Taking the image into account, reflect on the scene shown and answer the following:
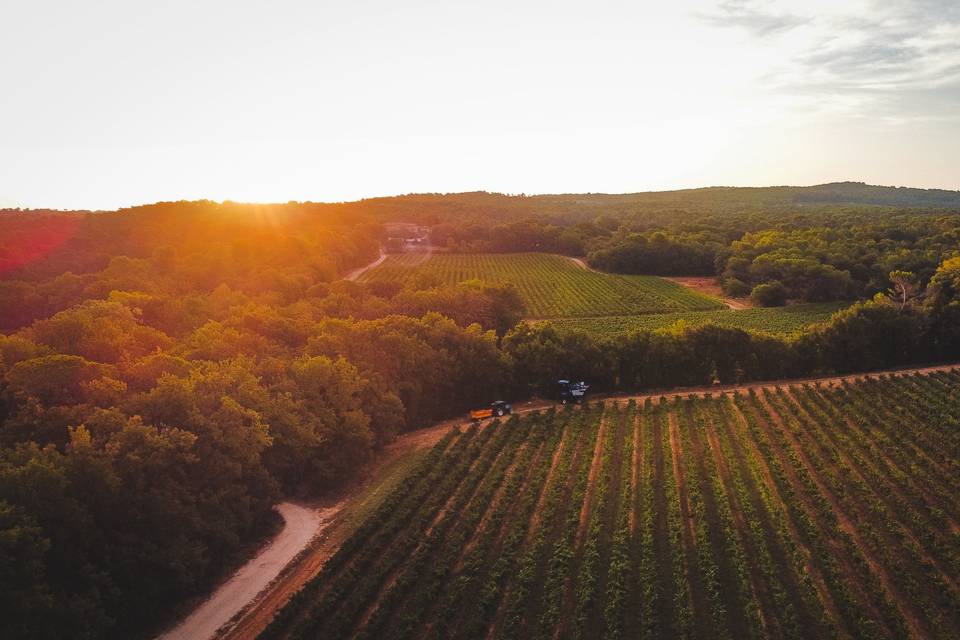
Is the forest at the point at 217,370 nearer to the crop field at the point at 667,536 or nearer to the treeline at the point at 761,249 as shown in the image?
the treeline at the point at 761,249

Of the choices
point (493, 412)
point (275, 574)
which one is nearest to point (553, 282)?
point (493, 412)

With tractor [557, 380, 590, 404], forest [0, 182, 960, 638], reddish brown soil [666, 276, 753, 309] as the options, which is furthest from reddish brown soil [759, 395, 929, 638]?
reddish brown soil [666, 276, 753, 309]

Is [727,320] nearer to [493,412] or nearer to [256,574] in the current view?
[493,412]

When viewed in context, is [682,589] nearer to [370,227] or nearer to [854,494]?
[854,494]

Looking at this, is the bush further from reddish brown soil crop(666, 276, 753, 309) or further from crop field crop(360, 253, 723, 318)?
crop field crop(360, 253, 723, 318)

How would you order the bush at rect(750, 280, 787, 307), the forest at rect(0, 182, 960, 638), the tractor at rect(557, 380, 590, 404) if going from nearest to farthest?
the forest at rect(0, 182, 960, 638) < the tractor at rect(557, 380, 590, 404) < the bush at rect(750, 280, 787, 307)

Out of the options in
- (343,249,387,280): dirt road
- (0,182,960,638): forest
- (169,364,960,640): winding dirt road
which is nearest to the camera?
(0,182,960,638): forest

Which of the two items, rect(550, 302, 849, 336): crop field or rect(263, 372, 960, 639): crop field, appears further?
rect(550, 302, 849, 336): crop field
